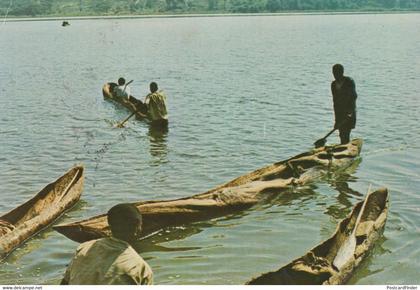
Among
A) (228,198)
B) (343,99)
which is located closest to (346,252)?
(228,198)

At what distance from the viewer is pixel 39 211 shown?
9.91 metres

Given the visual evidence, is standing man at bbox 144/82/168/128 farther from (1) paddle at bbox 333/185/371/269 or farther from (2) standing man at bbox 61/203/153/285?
(2) standing man at bbox 61/203/153/285

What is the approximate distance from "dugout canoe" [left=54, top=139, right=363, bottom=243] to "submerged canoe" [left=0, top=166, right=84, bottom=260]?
1123 mm

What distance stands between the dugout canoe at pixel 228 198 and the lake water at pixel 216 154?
21cm

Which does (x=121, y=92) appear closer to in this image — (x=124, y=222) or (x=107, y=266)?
(x=124, y=222)

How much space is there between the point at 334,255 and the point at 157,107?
10.8m

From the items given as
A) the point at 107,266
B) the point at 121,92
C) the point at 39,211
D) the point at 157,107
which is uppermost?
the point at 107,266

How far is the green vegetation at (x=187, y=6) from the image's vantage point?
149 m

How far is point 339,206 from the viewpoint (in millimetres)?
10719

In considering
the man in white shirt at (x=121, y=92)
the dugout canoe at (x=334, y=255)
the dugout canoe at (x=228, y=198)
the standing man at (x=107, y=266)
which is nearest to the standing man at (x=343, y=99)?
the dugout canoe at (x=228, y=198)

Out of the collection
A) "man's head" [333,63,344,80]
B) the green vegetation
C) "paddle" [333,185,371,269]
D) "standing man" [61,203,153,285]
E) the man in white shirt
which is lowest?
"paddle" [333,185,371,269]

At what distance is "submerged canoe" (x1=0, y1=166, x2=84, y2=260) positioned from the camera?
341 inches

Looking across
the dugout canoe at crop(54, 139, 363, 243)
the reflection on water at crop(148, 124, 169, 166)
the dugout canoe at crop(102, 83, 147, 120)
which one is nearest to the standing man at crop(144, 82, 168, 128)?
the reflection on water at crop(148, 124, 169, 166)

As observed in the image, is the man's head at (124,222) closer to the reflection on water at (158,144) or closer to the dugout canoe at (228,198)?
the dugout canoe at (228,198)
